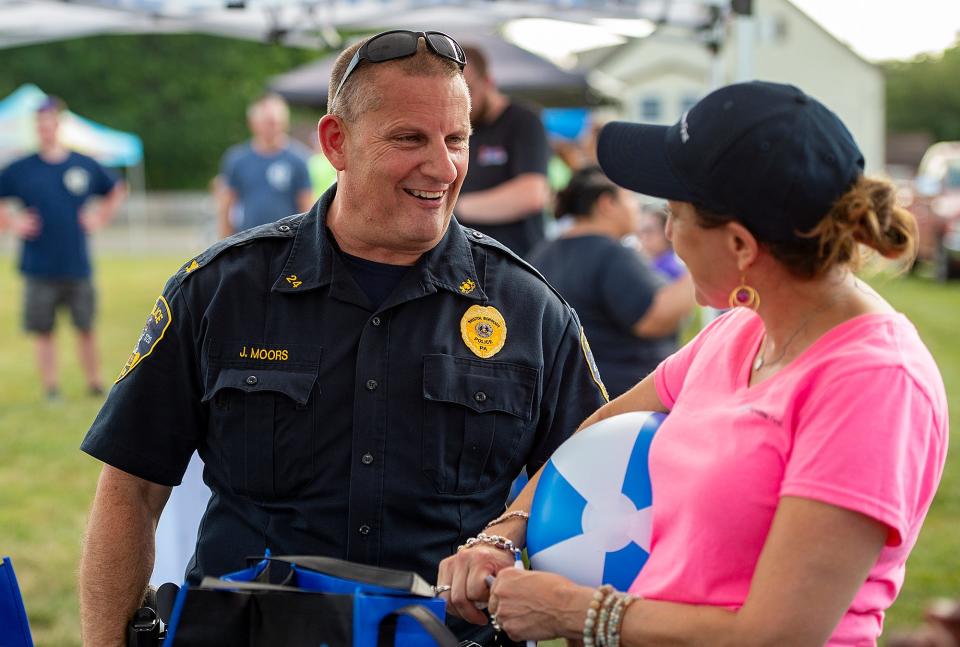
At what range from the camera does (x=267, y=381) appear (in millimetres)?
2357

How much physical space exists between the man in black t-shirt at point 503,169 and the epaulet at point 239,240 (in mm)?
2692

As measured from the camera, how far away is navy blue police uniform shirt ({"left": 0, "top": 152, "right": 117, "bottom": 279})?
8.66 m

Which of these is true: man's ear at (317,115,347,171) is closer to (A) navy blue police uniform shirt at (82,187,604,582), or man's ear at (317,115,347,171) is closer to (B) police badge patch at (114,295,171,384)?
(A) navy blue police uniform shirt at (82,187,604,582)

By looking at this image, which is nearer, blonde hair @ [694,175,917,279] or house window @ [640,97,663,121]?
blonde hair @ [694,175,917,279]

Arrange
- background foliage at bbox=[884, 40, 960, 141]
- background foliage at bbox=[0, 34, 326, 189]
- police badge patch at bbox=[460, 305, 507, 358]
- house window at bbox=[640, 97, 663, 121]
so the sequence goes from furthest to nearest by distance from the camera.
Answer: background foliage at bbox=[884, 40, 960, 141], background foliage at bbox=[0, 34, 326, 189], house window at bbox=[640, 97, 663, 121], police badge patch at bbox=[460, 305, 507, 358]

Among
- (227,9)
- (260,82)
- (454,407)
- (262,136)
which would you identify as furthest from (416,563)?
(260,82)

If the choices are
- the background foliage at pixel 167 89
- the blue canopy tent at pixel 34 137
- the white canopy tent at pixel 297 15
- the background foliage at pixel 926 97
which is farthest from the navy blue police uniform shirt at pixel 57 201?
the background foliage at pixel 926 97

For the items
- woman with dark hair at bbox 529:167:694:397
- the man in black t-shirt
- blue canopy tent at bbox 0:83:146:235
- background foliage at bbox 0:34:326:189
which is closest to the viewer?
woman with dark hair at bbox 529:167:694:397

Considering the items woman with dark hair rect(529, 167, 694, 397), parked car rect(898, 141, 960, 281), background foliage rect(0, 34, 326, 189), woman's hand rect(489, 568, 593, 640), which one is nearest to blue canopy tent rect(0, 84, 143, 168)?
parked car rect(898, 141, 960, 281)

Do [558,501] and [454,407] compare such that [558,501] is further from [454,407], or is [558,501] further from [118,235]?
[118,235]

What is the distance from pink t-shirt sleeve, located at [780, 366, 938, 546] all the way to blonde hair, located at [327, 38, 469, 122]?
1165 mm

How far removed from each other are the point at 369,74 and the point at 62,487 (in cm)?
471

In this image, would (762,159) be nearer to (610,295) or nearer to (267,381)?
(267,381)

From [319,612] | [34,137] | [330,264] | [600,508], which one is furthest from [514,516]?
[34,137]
